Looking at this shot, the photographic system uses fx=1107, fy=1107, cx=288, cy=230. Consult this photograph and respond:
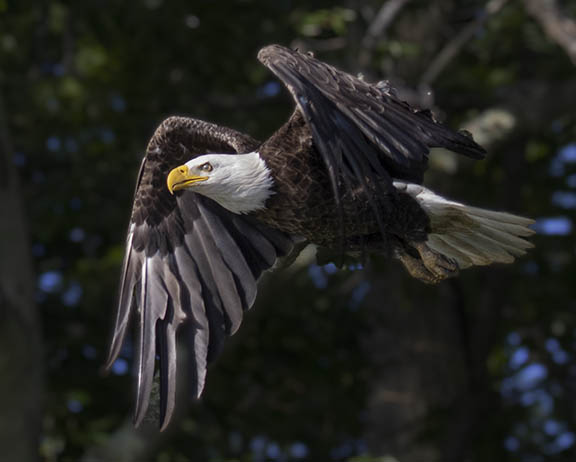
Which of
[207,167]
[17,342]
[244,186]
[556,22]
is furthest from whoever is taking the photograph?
[17,342]

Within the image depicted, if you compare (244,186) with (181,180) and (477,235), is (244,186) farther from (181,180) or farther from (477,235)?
(477,235)

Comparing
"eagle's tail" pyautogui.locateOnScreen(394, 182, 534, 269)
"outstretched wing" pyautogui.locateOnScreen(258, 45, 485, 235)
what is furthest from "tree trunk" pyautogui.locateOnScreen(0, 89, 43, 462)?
"outstretched wing" pyautogui.locateOnScreen(258, 45, 485, 235)

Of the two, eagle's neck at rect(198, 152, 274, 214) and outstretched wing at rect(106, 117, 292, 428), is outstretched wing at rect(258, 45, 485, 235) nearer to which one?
eagle's neck at rect(198, 152, 274, 214)

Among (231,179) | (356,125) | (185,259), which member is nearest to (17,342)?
(185,259)

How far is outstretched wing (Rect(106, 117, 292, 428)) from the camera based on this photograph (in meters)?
4.04

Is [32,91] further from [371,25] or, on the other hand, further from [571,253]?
[571,253]

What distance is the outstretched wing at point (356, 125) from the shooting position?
326 cm

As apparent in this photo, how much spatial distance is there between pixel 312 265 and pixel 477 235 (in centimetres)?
209

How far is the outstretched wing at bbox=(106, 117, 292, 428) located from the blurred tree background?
190 centimetres

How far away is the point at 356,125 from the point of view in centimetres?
334

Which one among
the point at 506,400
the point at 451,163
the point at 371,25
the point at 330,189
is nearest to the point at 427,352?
the point at 506,400

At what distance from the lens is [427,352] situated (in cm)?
733

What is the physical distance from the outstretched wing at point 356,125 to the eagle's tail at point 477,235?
62cm

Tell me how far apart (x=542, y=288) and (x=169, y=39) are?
3250 mm
